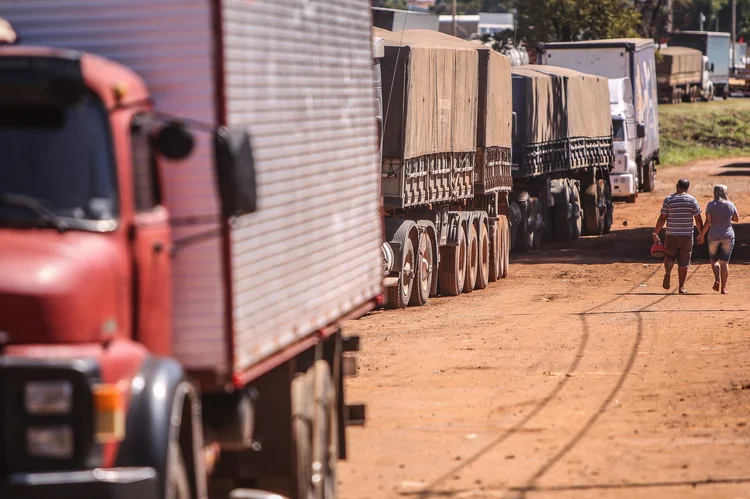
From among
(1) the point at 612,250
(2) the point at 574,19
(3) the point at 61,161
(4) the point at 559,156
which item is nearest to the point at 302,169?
(3) the point at 61,161

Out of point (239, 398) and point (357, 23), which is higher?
point (357, 23)

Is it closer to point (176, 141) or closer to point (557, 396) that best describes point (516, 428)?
point (557, 396)

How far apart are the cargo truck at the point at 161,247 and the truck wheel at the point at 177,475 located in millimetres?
13

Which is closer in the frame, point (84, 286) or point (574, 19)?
point (84, 286)

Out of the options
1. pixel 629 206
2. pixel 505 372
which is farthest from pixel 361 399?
pixel 629 206

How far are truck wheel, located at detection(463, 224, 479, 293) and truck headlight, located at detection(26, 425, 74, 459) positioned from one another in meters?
18.7

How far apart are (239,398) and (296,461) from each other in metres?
0.91

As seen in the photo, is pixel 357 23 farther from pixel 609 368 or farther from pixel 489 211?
pixel 489 211

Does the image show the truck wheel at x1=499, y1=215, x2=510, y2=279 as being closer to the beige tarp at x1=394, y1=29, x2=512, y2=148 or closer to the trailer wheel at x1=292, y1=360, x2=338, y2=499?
the beige tarp at x1=394, y1=29, x2=512, y2=148

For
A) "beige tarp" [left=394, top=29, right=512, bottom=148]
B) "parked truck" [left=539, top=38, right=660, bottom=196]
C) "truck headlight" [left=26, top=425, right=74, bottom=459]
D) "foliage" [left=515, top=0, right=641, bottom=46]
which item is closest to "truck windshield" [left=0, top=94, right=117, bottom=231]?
"truck headlight" [left=26, top=425, right=74, bottom=459]

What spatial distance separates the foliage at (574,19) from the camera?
57.2m

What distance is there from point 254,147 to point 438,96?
1509 cm

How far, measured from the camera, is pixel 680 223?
21.1m

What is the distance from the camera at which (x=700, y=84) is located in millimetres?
81312
